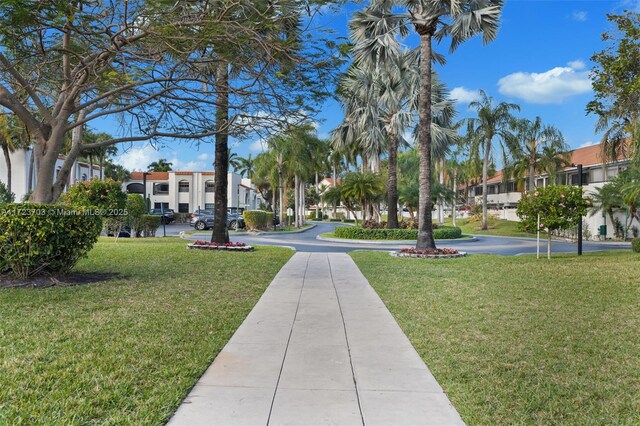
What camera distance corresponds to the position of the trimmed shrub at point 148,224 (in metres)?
25.7

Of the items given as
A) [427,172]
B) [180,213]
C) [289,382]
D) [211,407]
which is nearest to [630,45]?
[427,172]

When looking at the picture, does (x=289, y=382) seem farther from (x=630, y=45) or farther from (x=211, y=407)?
(x=630, y=45)

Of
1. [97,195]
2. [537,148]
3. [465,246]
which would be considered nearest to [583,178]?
[537,148]

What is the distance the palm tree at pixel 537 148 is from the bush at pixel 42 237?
3613 centimetres

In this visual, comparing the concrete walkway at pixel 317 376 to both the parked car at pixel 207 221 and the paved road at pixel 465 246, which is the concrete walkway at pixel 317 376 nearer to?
the paved road at pixel 465 246

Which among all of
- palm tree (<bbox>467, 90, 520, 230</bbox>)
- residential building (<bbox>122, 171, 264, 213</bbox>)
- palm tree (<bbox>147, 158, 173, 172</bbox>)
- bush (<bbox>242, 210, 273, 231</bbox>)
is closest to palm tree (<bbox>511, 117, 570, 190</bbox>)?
palm tree (<bbox>467, 90, 520, 230</bbox>)

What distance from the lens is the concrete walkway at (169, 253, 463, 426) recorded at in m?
3.69

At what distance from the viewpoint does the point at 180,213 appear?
5606cm

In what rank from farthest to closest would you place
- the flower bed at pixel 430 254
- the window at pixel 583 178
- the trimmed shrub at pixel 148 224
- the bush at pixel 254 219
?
the window at pixel 583 178, the bush at pixel 254 219, the trimmed shrub at pixel 148 224, the flower bed at pixel 430 254

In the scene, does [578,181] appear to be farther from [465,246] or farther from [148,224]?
[148,224]

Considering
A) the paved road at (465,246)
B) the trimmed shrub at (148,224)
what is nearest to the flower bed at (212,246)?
the paved road at (465,246)

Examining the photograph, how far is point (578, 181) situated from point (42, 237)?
31.1 meters

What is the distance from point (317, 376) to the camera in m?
4.56

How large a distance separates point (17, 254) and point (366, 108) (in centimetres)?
2348
